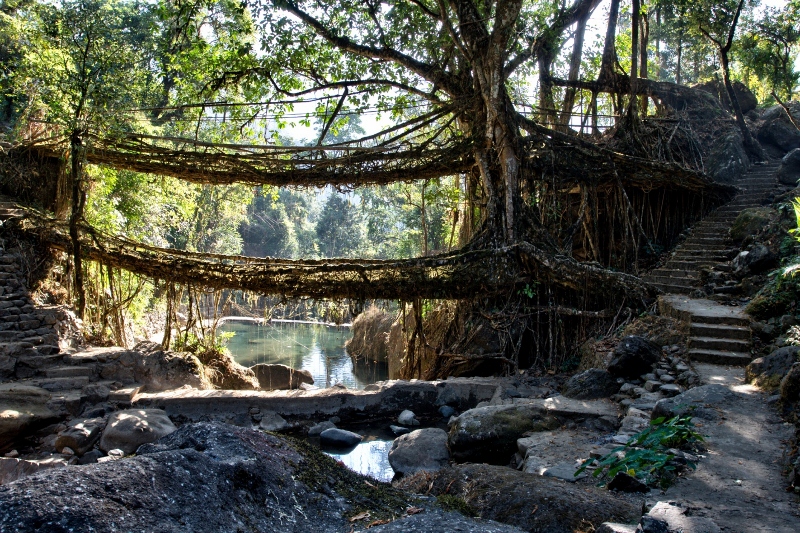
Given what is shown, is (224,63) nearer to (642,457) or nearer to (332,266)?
(332,266)

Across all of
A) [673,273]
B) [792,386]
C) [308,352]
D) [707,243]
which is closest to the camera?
[792,386]

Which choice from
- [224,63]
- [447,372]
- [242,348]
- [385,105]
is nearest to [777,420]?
[447,372]

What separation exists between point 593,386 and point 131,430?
4793 millimetres

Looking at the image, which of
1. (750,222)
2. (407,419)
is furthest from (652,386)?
(750,222)

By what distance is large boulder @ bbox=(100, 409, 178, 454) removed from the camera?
19.2 ft

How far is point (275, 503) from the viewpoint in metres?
1.99

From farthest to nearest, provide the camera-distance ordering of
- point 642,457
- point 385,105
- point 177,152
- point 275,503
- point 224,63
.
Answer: point 385,105 < point 224,63 < point 177,152 < point 642,457 < point 275,503

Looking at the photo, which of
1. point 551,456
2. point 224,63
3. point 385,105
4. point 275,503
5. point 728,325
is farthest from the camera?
point 385,105

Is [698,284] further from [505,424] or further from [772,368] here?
[505,424]

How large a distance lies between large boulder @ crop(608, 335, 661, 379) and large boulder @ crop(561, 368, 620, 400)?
12 cm

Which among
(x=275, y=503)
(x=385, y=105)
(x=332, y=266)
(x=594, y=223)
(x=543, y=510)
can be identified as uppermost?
(x=385, y=105)

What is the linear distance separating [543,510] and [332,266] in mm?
5213

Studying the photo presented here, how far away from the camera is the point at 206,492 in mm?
1838

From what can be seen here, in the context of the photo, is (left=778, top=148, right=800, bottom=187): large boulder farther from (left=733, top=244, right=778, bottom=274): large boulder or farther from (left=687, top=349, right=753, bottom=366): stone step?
(left=687, top=349, right=753, bottom=366): stone step
